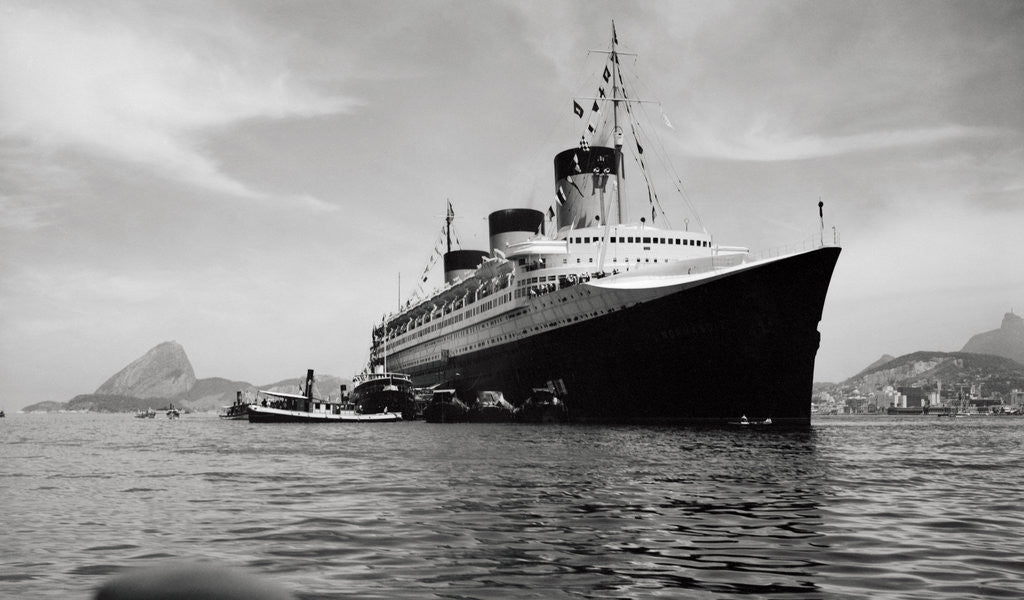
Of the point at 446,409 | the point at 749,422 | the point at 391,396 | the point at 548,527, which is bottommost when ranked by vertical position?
the point at 548,527

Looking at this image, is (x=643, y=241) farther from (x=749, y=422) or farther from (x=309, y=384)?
(x=309, y=384)

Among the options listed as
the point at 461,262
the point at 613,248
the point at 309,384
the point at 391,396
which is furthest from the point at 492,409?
the point at 461,262

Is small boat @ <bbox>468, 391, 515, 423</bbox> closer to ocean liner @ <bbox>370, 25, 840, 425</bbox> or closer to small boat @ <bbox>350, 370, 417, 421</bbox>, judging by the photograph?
ocean liner @ <bbox>370, 25, 840, 425</bbox>

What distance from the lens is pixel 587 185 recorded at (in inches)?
2721

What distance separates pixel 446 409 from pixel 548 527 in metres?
59.3

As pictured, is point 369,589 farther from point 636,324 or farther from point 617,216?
point 617,216

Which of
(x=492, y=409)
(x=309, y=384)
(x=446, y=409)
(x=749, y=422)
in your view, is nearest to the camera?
(x=749, y=422)

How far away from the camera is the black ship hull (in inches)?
1708

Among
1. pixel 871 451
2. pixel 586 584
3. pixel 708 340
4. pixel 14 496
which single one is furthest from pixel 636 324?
pixel 586 584

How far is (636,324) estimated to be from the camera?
48562mm

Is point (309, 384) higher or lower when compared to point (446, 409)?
higher

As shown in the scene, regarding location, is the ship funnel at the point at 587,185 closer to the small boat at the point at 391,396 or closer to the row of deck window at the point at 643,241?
the row of deck window at the point at 643,241

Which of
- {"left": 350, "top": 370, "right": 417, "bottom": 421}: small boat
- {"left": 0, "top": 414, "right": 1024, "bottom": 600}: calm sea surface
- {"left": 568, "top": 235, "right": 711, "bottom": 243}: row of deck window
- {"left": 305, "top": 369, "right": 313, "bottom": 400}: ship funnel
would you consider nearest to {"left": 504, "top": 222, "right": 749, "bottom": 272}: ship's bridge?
{"left": 568, "top": 235, "right": 711, "bottom": 243}: row of deck window

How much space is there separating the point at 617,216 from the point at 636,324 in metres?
20.8
